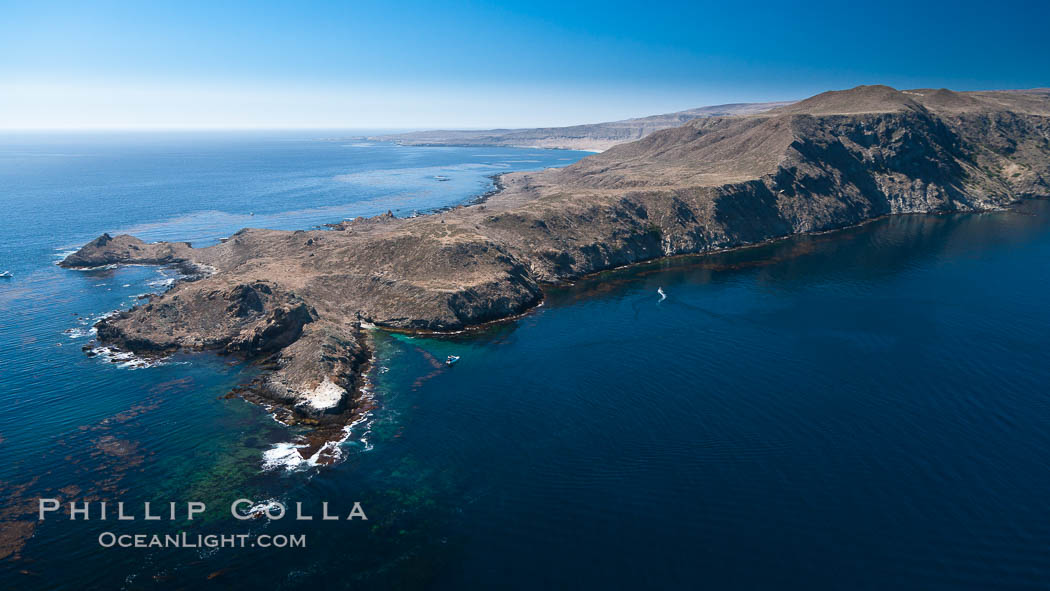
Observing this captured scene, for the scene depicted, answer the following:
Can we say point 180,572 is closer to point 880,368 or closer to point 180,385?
point 180,385

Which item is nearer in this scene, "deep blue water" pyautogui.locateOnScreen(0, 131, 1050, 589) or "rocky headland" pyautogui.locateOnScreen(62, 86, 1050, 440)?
"deep blue water" pyautogui.locateOnScreen(0, 131, 1050, 589)

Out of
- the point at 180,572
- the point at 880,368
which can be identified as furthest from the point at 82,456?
the point at 880,368

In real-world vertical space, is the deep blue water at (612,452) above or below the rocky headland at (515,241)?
below

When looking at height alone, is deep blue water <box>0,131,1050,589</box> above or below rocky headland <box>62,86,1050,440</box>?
below

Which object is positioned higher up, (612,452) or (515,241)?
(515,241)

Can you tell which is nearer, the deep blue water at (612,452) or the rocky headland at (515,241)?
the deep blue water at (612,452)
